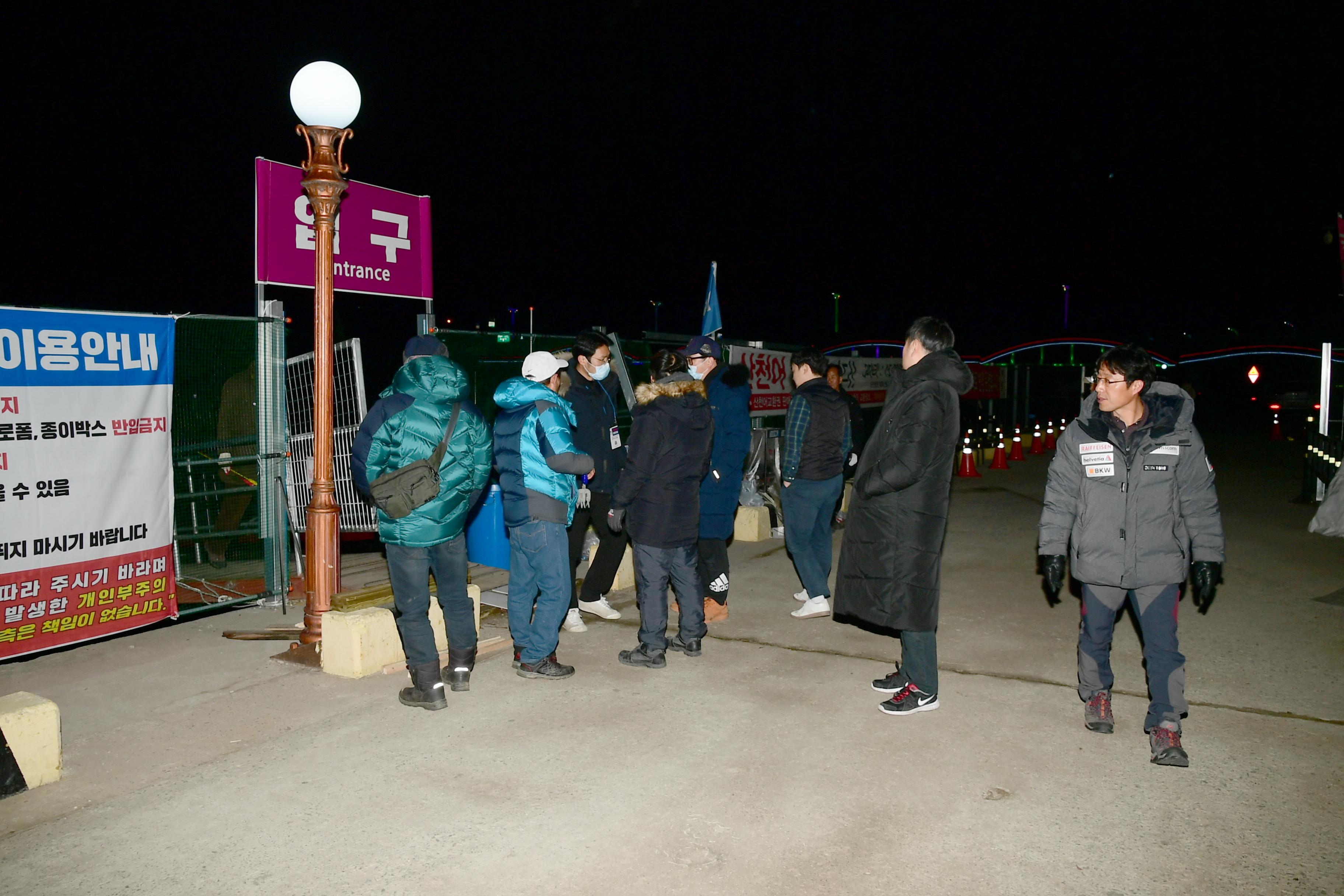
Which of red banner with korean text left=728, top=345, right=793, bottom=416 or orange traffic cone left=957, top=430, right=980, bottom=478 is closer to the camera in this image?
red banner with korean text left=728, top=345, right=793, bottom=416

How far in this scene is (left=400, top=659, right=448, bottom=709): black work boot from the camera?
4984 mm

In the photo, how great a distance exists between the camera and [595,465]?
633cm

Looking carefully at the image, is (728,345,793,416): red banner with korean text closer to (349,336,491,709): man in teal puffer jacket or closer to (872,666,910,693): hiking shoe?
(872,666,910,693): hiking shoe

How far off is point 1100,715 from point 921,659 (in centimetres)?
92

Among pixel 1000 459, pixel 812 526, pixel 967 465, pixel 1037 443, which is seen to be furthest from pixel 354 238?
pixel 1037 443

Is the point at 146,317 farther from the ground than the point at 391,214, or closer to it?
closer to it

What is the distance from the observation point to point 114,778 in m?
4.16

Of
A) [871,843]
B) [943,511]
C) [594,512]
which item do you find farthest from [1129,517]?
[594,512]

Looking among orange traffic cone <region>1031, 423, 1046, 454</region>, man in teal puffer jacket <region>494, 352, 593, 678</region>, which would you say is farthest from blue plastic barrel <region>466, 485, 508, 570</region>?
orange traffic cone <region>1031, 423, 1046, 454</region>

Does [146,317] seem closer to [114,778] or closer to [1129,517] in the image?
[114,778]

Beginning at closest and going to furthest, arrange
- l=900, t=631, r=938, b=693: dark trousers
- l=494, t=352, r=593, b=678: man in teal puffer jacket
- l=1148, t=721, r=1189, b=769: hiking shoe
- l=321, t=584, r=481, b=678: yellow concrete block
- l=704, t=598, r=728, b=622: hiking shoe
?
l=1148, t=721, r=1189, b=769: hiking shoe, l=900, t=631, r=938, b=693: dark trousers, l=494, t=352, r=593, b=678: man in teal puffer jacket, l=321, t=584, r=481, b=678: yellow concrete block, l=704, t=598, r=728, b=622: hiking shoe

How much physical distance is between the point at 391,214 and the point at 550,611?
3.87 meters

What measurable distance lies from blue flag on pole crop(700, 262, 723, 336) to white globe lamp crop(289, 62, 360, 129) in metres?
5.63

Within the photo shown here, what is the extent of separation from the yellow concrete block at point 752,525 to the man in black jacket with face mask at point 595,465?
3201 mm
